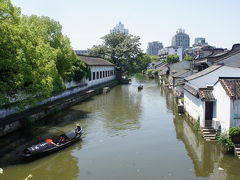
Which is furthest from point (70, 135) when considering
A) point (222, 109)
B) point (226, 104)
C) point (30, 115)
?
point (226, 104)

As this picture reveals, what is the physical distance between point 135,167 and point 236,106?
25.1 ft

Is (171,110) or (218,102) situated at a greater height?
(218,102)

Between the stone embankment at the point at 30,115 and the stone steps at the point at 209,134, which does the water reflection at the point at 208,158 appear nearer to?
the stone steps at the point at 209,134

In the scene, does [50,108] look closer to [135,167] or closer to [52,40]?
[52,40]

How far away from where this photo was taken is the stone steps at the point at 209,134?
742 inches

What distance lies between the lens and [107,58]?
69750 mm

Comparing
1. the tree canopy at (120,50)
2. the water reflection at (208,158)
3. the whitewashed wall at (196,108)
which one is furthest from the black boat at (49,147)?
the tree canopy at (120,50)

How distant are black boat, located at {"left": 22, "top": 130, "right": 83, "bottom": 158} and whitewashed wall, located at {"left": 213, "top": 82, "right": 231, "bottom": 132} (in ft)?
35.0

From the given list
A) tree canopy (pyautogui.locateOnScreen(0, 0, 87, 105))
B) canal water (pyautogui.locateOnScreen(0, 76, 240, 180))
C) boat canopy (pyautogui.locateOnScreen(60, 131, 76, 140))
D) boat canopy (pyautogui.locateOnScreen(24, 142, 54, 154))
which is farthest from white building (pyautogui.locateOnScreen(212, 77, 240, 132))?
tree canopy (pyautogui.locateOnScreen(0, 0, 87, 105))

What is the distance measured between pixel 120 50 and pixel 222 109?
49.8 metres

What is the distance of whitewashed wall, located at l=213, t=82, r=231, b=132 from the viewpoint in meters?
16.8

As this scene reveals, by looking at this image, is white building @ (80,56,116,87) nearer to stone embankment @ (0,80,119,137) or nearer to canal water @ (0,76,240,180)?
stone embankment @ (0,80,119,137)

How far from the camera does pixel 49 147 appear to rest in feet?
55.6

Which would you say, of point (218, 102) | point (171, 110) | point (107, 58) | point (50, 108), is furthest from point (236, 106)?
point (107, 58)
